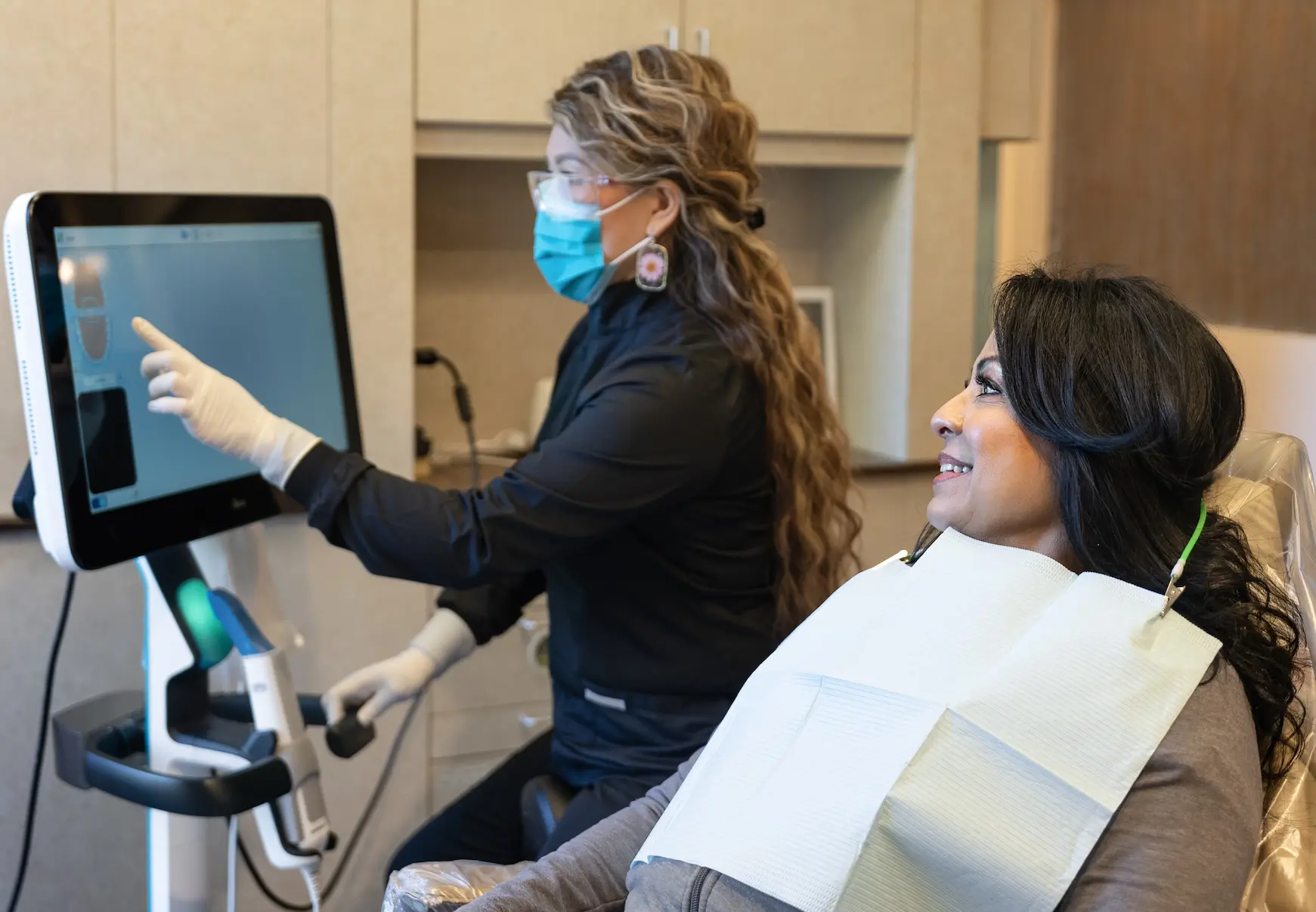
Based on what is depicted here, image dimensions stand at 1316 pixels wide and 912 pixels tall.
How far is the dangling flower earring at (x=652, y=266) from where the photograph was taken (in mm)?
1613

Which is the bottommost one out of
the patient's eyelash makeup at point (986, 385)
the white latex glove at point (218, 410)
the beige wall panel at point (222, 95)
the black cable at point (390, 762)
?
the black cable at point (390, 762)

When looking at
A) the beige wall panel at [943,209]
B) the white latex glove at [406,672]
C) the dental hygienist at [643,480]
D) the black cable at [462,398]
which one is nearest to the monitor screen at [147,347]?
the dental hygienist at [643,480]

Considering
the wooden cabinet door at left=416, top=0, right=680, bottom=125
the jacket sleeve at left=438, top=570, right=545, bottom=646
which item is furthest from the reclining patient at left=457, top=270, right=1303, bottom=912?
the wooden cabinet door at left=416, top=0, right=680, bottom=125

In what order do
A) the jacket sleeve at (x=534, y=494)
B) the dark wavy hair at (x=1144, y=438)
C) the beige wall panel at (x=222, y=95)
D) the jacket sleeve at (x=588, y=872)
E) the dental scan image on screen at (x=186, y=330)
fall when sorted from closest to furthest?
the dark wavy hair at (x=1144, y=438) → the jacket sleeve at (x=588, y=872) → the dental scan image on screen at (x=186, y=330) → the jacket sleeve at (x=534, y=494) → the beige wall panel at (x=222, y=95)

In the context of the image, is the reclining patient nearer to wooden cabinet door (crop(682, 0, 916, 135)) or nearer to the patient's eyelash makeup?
the patient's eyelash makeup

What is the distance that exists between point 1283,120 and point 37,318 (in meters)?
2.08

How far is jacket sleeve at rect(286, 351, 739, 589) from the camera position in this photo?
1.42 meters

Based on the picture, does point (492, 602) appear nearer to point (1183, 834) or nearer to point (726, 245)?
point (726, 245)

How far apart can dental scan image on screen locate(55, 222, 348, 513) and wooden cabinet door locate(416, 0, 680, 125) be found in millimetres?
679

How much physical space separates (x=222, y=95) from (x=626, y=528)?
1035 mm

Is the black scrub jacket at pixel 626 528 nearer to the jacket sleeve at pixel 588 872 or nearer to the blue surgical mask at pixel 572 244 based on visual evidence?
the blue surgical mask at pixel 572 244

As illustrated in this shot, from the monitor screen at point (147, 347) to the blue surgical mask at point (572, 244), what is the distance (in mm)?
274

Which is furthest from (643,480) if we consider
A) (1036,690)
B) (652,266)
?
(1036,690)

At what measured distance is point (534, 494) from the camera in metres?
1.44
